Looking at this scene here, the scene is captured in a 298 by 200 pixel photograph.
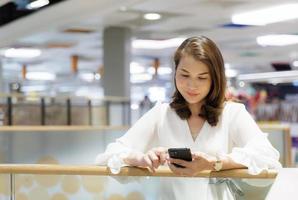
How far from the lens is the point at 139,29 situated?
1134 centimetres

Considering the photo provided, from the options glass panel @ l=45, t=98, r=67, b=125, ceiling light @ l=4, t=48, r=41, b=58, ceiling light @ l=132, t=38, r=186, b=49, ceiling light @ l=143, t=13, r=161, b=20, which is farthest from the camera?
ceiling light @ l=4, t=48, r=41, b=58

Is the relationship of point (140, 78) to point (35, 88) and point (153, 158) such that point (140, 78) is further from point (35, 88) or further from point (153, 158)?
point (153, 158)

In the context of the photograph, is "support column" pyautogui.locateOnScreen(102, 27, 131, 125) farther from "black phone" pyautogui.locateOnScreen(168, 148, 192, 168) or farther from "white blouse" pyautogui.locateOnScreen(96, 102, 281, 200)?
"black phone" pyautogui.locateOnScreen(168, 148, 192, 168)

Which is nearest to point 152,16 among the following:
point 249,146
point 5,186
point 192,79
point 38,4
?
point 38,4

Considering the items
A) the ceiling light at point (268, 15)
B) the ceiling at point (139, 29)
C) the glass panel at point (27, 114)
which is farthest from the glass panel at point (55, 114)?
the ceiling light at point (268, 15)

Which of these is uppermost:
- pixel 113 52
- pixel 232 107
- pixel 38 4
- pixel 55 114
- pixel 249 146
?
pixel 38 4

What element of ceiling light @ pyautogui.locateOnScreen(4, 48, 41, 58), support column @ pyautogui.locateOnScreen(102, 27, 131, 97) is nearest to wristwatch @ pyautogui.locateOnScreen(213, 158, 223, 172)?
support column @ pyautogui.locateOnScreen(102, 27, 131, 97)

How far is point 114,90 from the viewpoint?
11.1 meters

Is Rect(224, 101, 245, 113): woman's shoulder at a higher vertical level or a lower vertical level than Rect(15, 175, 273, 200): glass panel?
higher

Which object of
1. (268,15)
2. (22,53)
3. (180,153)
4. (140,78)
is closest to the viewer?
(180,153)

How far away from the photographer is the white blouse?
2.00 meters

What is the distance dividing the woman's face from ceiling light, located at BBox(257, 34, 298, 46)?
412 inches

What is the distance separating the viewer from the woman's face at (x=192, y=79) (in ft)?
6.52

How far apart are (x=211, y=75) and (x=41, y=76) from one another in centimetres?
2068
